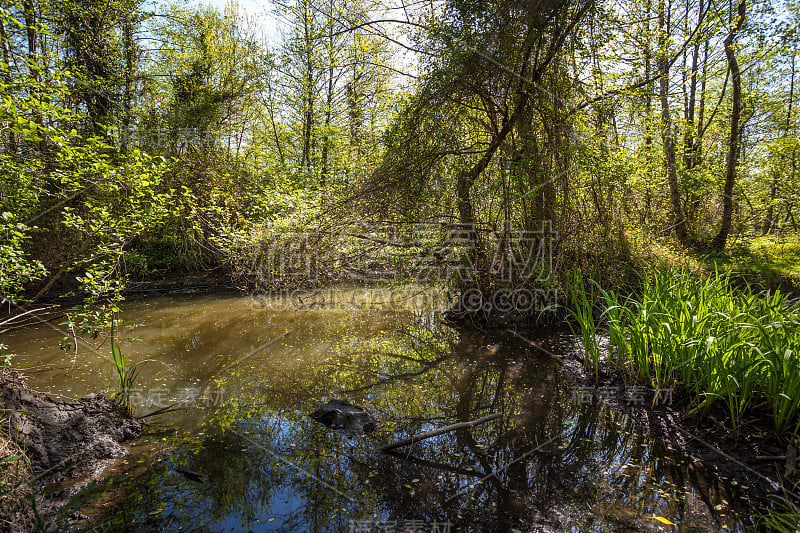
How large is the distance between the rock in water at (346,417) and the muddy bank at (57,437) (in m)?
1.53

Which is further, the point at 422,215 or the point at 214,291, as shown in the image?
the point at 214,291

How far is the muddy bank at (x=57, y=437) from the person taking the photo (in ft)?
7.34

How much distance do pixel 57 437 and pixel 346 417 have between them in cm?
212

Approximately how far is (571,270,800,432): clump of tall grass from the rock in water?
93.9 inches

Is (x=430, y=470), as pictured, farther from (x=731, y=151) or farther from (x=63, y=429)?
(x=731, y=151)

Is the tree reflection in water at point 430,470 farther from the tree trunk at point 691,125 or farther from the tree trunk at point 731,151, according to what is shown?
the tree trunk at point 691,125

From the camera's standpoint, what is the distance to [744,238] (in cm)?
805

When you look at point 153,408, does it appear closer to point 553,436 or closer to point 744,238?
point 553,436

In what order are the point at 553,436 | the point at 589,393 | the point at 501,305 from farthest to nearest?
the point at 501,305 → the point at 589,393 → the point at 553,436

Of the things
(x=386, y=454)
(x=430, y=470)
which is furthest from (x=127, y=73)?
(x=430, y=470)

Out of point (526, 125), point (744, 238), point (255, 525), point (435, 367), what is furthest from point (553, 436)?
point (744, 238)

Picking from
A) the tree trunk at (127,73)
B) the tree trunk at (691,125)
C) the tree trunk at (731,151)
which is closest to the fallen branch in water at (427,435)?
the tree trunk at (731,151)

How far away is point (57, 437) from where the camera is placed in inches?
105

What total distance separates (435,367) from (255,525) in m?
2.87
